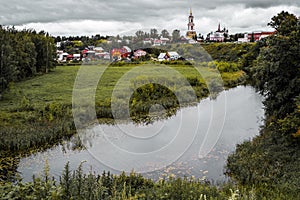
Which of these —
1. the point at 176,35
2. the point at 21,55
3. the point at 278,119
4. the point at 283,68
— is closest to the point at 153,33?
the point at 176,35

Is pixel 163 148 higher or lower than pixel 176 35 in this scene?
lower

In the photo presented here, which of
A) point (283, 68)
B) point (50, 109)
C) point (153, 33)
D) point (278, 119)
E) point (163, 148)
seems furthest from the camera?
point (50, 109)

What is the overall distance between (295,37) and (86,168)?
851 centimetres

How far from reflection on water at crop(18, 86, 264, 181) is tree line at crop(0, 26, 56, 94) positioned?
966cm

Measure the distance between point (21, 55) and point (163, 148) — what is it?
813 inches

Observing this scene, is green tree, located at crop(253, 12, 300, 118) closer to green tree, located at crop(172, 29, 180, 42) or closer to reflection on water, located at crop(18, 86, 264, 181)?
reflection on water, located at crop(18, 86, 264, 181)

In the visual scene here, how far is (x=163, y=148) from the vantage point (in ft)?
40.0

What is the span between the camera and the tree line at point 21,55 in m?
20.6

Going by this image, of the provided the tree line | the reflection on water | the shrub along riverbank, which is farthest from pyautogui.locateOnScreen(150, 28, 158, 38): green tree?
the tree line

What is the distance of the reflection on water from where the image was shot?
10219 mm

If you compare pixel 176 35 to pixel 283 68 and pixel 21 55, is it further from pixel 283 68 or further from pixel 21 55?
pixel 21 55

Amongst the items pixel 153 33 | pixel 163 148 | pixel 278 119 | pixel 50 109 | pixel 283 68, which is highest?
pixel 153 33

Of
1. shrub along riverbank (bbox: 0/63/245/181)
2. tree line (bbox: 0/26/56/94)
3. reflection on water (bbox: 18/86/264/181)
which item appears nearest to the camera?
reflection on water (bbox: 18/86/264/181)

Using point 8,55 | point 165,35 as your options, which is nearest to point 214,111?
point 165,35
